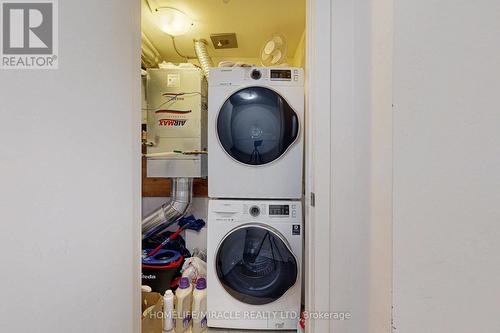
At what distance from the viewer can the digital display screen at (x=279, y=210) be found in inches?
59.1

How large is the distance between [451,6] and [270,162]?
1163mm

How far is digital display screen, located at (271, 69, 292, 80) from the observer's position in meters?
1.54

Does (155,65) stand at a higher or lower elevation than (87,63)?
higher

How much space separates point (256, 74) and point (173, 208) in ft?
4.32

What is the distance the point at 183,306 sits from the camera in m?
1.51

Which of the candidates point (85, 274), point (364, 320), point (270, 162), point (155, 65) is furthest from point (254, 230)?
point (155, 65)

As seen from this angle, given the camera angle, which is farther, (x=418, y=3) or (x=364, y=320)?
(x=364, y=320)

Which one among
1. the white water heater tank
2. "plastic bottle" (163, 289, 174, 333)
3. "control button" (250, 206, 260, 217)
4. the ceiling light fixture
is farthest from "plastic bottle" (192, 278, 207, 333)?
the ceiling light fixture

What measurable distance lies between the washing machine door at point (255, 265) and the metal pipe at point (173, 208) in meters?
0.70

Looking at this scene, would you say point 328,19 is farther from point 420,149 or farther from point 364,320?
point 364,320

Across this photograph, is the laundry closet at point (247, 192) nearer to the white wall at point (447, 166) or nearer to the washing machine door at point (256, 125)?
the washing machine door at point (256, 125)

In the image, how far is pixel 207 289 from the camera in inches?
58.1

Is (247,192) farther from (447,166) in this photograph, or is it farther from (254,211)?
(447,166)

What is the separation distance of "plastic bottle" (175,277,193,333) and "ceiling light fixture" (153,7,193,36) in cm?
194
